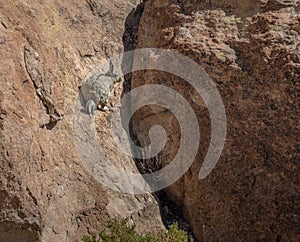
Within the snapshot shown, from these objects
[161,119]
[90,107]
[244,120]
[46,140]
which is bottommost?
[161,119]

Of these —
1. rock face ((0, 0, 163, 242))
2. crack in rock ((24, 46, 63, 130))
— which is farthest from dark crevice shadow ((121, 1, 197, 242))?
crack in rock ((24, 46, 63, 130))

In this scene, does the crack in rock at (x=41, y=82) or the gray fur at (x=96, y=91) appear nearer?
the crack in rock at (x=41, y=82)

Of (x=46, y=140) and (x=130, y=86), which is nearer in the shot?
(x=46, y=140)

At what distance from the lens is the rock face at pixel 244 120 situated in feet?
16.9

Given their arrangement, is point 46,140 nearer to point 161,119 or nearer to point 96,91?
point 96,91

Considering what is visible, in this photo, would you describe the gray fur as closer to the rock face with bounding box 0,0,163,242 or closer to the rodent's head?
the rodent's head

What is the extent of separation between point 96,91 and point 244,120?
1.65 m

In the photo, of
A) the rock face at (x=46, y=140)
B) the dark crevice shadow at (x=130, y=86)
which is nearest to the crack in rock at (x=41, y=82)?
the rock face at (x=46, y=140)

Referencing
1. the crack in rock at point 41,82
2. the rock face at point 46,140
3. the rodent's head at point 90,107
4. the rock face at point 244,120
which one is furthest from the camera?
the rodent's head at point 90,107

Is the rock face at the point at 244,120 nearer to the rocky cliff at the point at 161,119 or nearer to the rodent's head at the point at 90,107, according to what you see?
the rocky cliff at the point at 161,119

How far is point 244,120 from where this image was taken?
212 inches

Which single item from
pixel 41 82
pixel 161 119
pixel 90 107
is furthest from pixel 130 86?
pixel 41 82

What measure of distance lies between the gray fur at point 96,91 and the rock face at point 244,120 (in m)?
0.48

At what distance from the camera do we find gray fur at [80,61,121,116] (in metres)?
5.49
